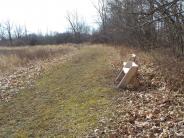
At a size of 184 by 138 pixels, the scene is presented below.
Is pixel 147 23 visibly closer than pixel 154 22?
Yes

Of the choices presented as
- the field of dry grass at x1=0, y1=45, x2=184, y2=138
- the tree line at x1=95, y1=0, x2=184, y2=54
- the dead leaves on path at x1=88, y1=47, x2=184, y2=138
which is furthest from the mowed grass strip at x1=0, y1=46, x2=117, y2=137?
the tree line at x1=95, y1=0, x2=184, y2=54

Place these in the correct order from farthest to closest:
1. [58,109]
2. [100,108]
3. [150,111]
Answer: [58,109]
[100,108]
[150,111]

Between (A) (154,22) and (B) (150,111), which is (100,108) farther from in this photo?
(A) (154,22)

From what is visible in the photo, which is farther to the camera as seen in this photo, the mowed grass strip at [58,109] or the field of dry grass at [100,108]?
the mowed grass strip at [58,109]

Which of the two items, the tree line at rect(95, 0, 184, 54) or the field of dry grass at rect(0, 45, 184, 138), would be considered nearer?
the field of dry grass at rect(0, 45, 184, 138)

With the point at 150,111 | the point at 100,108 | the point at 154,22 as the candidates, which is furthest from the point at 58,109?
the point at 154,22

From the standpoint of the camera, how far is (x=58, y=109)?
852cm

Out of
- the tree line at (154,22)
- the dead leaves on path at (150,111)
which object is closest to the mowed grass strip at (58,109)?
the dead leaves on path at (150,111)

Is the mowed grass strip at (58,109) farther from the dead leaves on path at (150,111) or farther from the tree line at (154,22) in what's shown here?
the tree line at (154,22)

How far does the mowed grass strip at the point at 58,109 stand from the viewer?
22.5 feet

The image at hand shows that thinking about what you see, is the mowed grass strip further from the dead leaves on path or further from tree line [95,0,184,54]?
tree line [95,0,184,54]

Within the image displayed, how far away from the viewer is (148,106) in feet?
25.0

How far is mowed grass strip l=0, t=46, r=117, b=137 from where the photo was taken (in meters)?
6.87

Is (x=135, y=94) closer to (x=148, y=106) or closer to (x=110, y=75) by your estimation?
(x=148, y=106)
